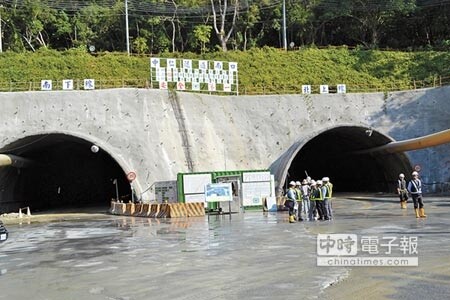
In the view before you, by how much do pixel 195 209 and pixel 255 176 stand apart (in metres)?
4.31

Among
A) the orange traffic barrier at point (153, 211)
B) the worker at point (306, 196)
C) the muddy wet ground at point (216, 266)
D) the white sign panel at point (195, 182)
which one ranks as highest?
the white sign panel at point (195, 182)

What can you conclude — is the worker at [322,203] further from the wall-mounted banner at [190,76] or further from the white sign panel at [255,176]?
the wall-mounted banner at [190,76]

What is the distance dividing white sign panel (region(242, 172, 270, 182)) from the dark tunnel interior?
33.6ft

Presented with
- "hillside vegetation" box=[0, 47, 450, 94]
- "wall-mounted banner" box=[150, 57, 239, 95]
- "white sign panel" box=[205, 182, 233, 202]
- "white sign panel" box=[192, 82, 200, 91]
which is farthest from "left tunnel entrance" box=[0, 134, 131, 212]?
"white sign panel" box=[205, 182, 233, 202]

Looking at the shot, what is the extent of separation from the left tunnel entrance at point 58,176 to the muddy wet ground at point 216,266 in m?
17.9

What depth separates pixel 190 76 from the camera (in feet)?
142

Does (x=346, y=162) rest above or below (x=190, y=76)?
below

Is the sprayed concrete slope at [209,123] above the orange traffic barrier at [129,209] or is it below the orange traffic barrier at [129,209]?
above

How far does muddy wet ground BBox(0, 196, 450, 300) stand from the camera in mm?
9602

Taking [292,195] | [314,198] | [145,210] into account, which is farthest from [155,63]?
[314,198]

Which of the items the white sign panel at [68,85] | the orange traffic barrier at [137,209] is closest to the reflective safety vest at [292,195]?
the orange traffic barrier at [137,209]

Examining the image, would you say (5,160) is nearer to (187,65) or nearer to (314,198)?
(187,65)

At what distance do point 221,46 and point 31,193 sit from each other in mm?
33233

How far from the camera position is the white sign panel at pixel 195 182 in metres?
31.1
